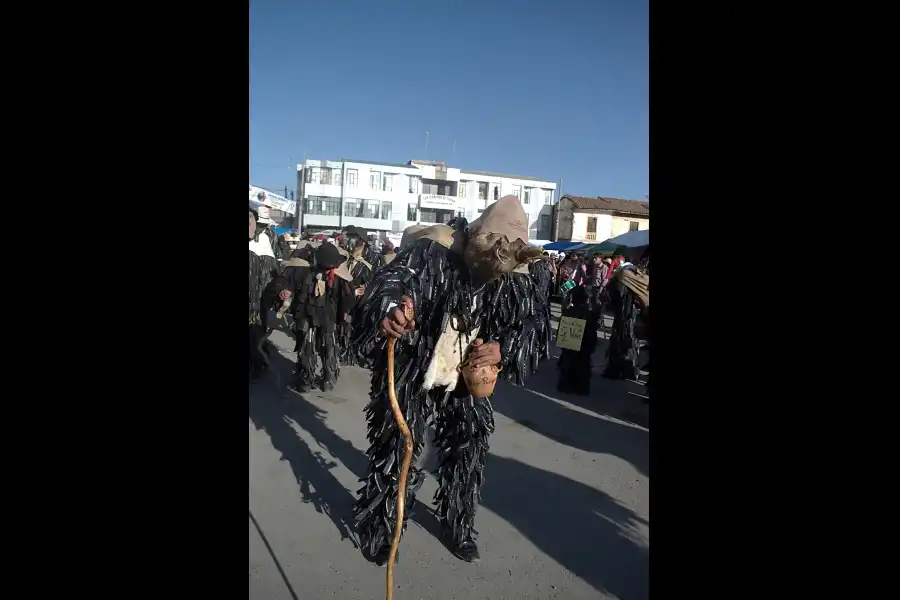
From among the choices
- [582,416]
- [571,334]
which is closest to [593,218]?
[571,334]

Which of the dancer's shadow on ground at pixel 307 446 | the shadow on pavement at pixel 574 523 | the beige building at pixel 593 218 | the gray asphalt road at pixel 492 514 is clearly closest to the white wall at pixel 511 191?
the beige building at pixel 593 218

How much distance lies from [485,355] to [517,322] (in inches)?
11.8

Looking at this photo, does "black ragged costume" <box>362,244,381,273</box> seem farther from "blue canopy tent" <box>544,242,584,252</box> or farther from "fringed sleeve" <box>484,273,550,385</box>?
"blue canopy tent" <box>544,242,584,252</box>

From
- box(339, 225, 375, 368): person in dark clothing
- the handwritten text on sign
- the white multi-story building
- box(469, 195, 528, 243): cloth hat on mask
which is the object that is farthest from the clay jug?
the white multi-story building

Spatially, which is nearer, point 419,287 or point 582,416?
point 419,287

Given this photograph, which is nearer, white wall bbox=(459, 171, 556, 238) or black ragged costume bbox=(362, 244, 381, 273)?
black ragged costume bbox=(362, 244, 381, 273)

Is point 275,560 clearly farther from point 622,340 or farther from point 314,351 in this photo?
point 622,340

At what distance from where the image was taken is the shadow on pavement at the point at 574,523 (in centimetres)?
265

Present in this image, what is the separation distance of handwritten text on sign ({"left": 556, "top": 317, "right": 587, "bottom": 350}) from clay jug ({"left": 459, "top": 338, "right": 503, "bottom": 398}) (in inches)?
125

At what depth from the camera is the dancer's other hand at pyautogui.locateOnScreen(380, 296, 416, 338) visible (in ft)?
7.01

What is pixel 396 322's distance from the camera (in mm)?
2139
